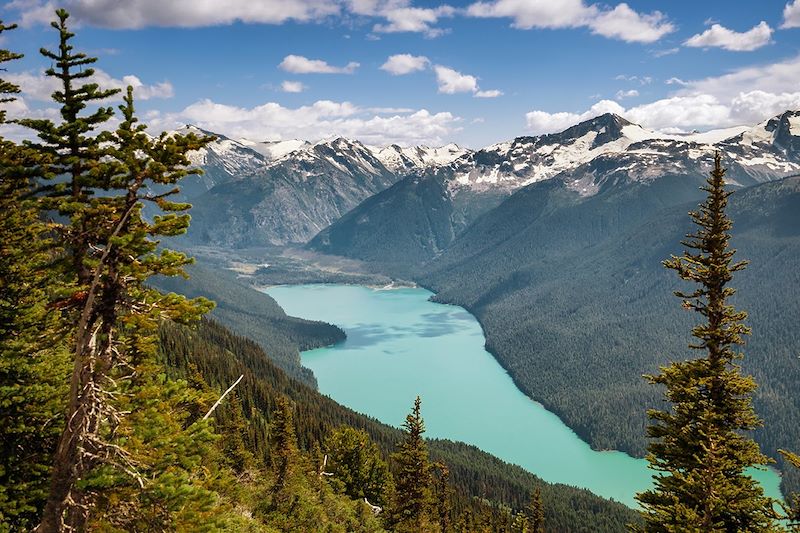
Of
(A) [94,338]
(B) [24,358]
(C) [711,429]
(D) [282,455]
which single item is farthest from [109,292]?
(D) [282,455]

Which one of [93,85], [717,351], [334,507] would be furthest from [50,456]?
[334,507]

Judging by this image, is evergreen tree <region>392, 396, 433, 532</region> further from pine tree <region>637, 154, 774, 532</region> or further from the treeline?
the treeline

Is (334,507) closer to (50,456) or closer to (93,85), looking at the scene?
(50,456)

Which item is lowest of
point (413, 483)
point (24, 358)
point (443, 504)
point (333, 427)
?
point (333, 427)

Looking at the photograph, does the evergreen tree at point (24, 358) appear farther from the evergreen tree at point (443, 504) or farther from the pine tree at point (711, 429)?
the evergreen tree at point (443, 504)

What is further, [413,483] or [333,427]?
[333,427]

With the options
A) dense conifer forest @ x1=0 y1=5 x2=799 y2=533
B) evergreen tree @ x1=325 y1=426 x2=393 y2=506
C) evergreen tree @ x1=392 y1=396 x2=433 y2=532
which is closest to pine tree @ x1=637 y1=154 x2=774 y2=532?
dense conifer forest @ x1=0 y1=5 x2=799 y2=533

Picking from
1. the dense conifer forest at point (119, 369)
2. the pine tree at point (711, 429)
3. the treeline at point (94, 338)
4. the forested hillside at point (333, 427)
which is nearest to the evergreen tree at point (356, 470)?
the forested hillside at point (333, 427)

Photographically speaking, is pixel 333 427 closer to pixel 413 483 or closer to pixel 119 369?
pixel 413 483
